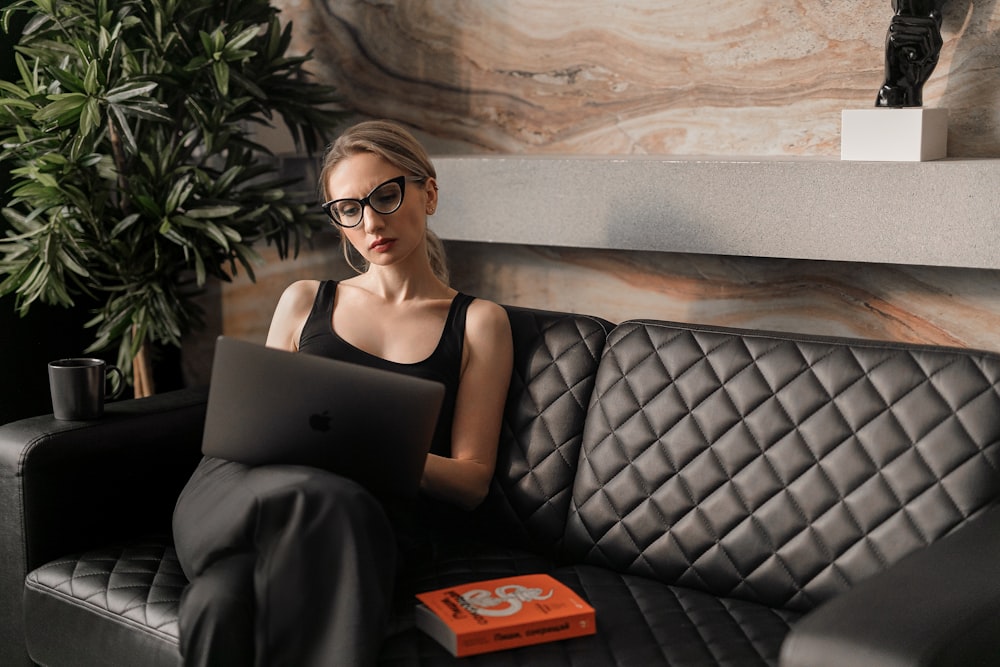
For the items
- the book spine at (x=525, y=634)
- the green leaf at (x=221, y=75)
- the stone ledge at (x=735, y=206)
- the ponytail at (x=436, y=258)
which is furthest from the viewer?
the green leaf at (x=221, y=75)

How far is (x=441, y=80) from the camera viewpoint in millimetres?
2912

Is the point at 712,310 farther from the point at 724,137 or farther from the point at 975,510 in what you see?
the point at 975,510

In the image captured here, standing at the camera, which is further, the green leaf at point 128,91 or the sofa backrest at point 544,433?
the green leaf at point 128,91

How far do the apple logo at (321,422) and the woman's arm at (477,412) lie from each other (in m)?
0.32

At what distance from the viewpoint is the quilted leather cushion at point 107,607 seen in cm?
183

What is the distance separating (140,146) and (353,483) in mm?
1408

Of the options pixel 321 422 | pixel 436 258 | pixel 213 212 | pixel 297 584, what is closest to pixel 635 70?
pixel 436 258

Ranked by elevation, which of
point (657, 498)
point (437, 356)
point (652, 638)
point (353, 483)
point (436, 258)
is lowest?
point (652, 638)

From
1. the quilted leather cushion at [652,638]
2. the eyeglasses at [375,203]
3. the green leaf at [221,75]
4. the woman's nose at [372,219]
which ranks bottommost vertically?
the quilted leather cushion at [652,638]

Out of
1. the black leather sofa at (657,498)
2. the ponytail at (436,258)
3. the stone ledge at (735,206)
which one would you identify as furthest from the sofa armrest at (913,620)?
the ponytail at (436,258)

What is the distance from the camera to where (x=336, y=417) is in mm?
1739

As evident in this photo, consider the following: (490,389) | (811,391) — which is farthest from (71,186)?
(811,391)

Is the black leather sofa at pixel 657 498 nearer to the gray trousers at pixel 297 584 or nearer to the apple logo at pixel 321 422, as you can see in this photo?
the gray trousers at pixel 297 584

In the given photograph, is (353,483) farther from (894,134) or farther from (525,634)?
(894,134)
